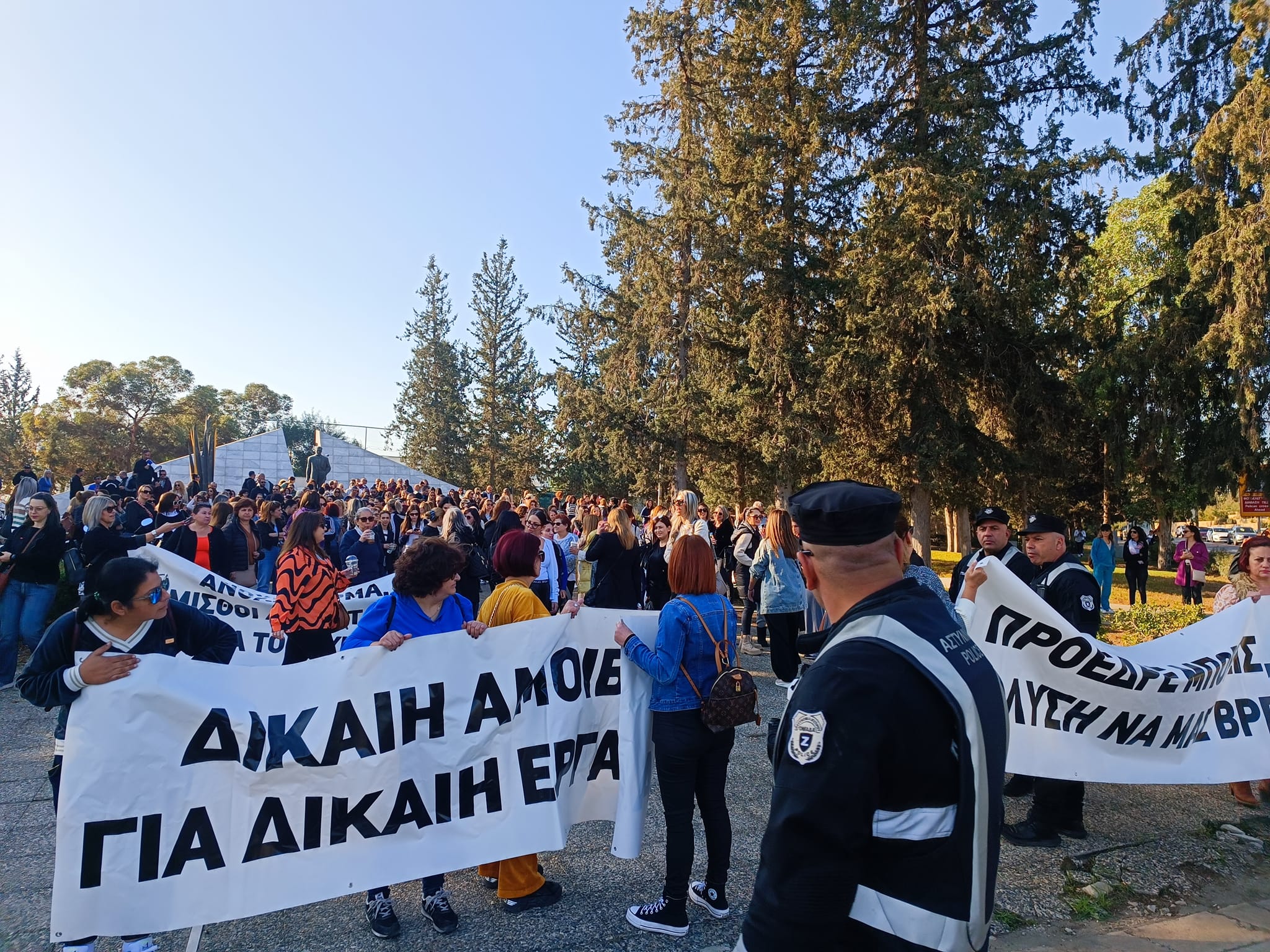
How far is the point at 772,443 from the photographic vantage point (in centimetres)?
2503

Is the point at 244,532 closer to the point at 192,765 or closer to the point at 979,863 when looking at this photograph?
the point at 192,765

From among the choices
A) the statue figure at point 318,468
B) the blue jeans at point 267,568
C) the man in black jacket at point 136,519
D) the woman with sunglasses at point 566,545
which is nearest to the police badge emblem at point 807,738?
the woman with sunglasses at point 566,545

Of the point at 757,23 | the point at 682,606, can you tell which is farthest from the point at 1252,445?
the point at 682,606

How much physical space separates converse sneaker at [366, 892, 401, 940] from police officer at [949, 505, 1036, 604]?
434 cm

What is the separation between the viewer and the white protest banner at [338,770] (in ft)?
10.7

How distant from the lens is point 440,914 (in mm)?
3867

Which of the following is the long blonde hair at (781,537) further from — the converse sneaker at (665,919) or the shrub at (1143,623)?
the shrub at (1143,623)

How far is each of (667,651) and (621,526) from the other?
4.62 metres

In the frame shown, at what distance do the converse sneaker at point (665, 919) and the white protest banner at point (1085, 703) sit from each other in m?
2.36

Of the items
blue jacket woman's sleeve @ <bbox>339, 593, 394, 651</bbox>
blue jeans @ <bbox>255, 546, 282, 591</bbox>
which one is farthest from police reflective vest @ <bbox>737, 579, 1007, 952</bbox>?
blue jeans @ <bbox>255, 546, 282, 591</bbox>

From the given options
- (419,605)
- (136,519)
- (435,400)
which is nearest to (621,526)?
(419,605)

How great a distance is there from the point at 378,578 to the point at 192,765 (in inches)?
222

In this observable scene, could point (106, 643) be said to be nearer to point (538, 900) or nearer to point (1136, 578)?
point (538, 900)

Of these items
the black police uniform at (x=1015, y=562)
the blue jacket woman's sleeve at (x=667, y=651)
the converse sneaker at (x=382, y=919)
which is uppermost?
the black police uniform at (x=1015, y=562)
